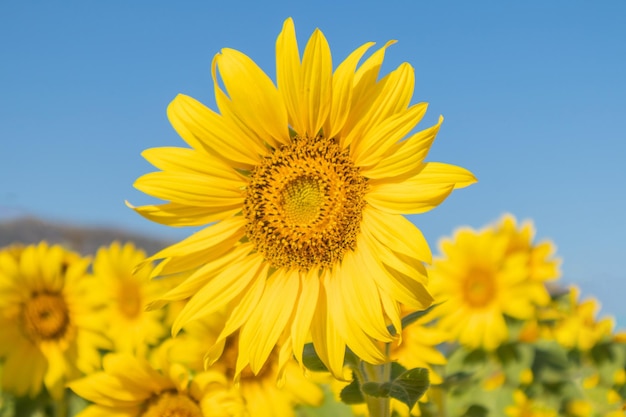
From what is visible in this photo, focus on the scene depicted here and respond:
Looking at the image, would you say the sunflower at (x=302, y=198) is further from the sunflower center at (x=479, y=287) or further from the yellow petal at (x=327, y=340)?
the sunflower center at (x=479, y=287)

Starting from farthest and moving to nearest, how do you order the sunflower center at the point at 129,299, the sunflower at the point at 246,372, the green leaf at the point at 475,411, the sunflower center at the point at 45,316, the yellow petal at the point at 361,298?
the sunflower center at the point at 129,299
the sunflower center at the point at 45,316
the green leaf at the point at 475,411
the sunflower at the point at 246,372
the yellow petal at the point at 361,298

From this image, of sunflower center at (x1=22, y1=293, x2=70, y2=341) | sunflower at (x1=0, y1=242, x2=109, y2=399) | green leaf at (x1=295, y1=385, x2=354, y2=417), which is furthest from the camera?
sunflower center at (x1=22, y1=293, x2=70, y2=341)

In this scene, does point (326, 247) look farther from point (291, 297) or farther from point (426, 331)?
point (426, 331)

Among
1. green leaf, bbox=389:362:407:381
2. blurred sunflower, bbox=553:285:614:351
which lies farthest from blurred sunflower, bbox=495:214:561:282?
green leaf, bbox=389:362:407:381

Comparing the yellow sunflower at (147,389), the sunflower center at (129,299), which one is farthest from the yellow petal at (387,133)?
the sunflower center at (129,299)

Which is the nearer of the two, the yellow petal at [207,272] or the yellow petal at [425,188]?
the yellow petal at [425,188]

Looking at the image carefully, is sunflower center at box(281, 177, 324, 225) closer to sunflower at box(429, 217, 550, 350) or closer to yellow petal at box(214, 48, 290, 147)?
yellow petal at box(214, 48, 290, 147)

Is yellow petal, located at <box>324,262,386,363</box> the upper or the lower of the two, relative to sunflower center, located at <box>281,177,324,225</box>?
lower
